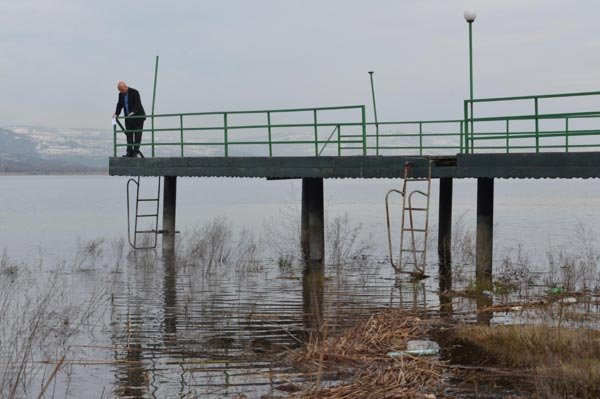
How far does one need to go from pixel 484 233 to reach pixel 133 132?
29.7ft

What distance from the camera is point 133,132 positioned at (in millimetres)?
23156

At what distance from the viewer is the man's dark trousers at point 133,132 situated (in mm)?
23316

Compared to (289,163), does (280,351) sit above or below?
below

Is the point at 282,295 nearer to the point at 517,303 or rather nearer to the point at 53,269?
the point at 517,303

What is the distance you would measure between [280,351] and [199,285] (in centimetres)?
781

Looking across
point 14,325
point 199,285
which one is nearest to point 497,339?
point 14,325

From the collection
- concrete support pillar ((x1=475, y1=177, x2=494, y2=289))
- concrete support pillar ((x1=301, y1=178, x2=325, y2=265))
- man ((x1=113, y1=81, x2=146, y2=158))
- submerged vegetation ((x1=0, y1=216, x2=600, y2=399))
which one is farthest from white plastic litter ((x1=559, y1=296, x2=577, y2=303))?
man ((x1=113, y1=81, x2=146, y2=158))

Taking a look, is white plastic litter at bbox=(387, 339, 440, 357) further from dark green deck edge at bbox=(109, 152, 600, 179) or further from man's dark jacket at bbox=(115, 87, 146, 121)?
man's dark jacket at bbox=(115, 87, 146, 121)

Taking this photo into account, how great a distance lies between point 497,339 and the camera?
493 inches

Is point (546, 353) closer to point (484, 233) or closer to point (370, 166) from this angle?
point (484, 233)

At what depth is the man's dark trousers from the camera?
76.5 feet

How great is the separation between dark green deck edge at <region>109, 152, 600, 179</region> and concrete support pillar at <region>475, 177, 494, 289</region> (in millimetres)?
1172

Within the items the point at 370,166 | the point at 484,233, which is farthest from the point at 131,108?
the point at 484,233

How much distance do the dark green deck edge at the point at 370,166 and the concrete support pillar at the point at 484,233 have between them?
117cm
